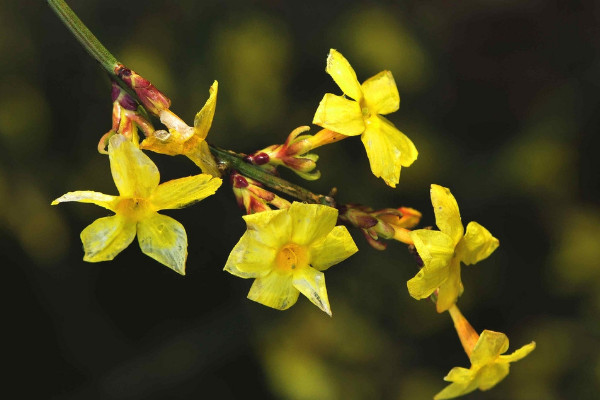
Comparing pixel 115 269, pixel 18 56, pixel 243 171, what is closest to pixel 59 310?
pixel 115 269

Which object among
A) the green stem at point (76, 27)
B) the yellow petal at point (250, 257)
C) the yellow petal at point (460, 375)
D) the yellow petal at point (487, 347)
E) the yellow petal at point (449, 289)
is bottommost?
the yellow petal at point (460, 375)

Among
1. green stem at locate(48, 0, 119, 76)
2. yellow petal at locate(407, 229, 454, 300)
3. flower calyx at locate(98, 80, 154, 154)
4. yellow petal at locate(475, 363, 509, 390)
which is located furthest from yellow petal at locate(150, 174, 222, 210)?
yellow petal at locate(475, 363, 509, 390)

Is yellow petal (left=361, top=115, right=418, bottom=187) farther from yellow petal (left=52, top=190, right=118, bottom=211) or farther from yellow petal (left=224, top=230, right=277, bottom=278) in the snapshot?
yellow petal (left=52, top=190, right=118, bottom=211)

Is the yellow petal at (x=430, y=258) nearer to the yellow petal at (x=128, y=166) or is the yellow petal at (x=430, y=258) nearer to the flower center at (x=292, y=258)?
the flower center at (x=292, y=258)

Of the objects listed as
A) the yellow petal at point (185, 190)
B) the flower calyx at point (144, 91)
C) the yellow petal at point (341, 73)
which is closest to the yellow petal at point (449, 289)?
the yellow petal at point (341, 73)

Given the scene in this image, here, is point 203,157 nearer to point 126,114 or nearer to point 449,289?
point 126,114

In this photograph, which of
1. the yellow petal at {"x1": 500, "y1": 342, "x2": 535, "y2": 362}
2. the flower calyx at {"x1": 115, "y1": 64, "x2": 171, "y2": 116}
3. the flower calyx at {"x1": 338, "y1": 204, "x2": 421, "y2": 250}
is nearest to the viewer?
the flower calyx at {"x1": 115, "y1": 64, "x2": 171, "y2": 116}
